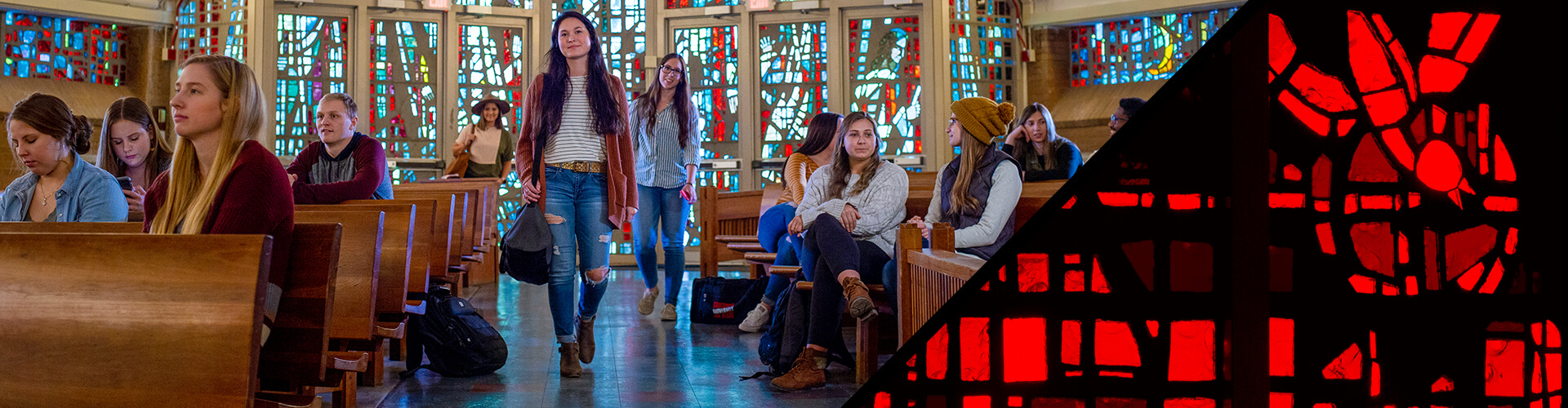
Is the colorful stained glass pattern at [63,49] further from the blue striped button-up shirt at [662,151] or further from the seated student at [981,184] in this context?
the seated student at [981,184]

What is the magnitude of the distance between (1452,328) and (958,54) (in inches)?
322

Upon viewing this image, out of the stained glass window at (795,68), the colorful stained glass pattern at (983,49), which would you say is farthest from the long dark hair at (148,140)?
the colorful stained glass pattern at (983,49)

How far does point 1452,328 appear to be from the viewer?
986 millimetres

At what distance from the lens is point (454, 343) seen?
3311 millimetres

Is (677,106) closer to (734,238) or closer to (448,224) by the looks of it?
(734,238)

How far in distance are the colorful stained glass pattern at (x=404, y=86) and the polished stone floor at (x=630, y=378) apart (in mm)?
4505

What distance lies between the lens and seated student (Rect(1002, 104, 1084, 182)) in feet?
15.6

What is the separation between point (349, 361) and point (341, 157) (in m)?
1.68

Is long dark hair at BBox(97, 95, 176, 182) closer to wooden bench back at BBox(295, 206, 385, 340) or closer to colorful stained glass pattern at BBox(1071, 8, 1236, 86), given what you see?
wooden bench back at BBox(295, 206, 385, 340)

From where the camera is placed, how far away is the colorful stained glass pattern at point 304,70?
341 inches

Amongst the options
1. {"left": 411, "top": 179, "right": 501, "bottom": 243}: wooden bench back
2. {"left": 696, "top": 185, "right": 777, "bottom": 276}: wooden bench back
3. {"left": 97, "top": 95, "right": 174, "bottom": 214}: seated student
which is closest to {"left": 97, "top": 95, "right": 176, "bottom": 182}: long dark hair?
{"left": 97, "top": 95, "right": 174, "bottom": 214}: seated student

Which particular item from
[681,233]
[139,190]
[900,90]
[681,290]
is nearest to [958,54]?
[900,90]

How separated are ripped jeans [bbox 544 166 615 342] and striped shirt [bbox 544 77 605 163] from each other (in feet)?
0.16

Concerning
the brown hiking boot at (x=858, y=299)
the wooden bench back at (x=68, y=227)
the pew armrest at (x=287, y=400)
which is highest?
the wooden bench back at (x=68, y=227)
